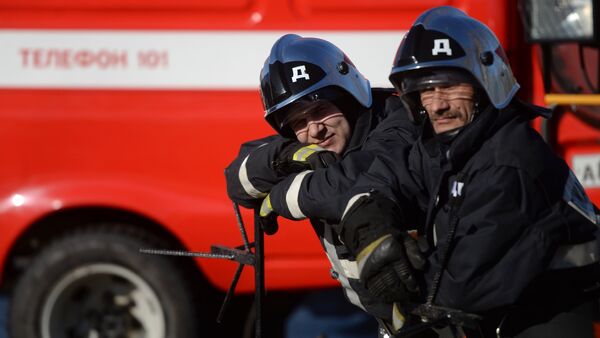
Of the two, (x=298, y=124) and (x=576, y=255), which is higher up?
(x=298, y=124)

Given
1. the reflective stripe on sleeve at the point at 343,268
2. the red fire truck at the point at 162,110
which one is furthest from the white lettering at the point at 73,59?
the reflective stripe on sleeve at the point at 343,268

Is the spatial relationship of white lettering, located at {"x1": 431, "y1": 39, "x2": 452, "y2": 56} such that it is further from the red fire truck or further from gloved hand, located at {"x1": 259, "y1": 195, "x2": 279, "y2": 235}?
the red fire truck

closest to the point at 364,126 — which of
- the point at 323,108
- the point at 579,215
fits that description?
the point at 323,108

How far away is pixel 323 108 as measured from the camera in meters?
3.47

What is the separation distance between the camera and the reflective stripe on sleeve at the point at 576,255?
2.83m

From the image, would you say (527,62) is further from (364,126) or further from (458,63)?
(458,63)

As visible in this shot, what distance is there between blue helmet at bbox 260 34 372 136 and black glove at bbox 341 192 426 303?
643 mm

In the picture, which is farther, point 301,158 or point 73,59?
point 73,59

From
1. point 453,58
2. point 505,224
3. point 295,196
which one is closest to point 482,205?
point 505,224

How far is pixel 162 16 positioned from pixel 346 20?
79cm

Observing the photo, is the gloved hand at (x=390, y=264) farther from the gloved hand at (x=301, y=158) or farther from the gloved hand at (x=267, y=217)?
→ the gloved hand at (x=267, y=217)

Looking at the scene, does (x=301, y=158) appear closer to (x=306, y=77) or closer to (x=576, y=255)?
(x=306, y=77)

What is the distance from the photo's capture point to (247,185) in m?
3.50

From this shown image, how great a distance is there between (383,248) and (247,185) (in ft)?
2.96
